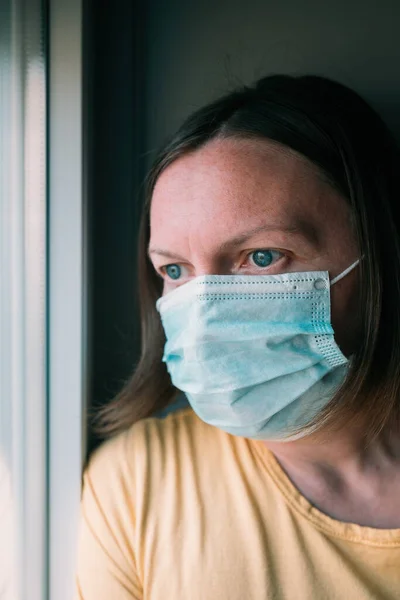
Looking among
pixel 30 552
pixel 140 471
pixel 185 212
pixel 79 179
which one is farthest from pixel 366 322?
pixel 30 552

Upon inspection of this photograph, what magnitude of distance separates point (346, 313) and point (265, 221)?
0.24 metres

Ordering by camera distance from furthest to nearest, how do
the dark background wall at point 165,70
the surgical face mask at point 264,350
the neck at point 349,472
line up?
the dark background wall at point 165,70 < the neck at point 349,472 < the surgical face mask at point 264,350

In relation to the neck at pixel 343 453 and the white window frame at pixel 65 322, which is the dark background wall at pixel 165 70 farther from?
the neck at pixel 343 453

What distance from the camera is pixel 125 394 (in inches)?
55.4

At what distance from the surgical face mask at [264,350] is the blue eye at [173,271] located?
15cm

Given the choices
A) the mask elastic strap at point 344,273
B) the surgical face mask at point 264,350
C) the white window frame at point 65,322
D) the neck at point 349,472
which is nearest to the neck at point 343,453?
the neck at point 349,472

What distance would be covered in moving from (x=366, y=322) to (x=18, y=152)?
0.79 meters

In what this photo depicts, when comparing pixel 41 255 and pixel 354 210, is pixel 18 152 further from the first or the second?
pixel 354 210

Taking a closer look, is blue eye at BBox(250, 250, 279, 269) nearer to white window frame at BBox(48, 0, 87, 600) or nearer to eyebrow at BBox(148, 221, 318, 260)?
eyebrow at BBox(148, 221, 318, 260)

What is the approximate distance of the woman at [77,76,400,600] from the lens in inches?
43.0

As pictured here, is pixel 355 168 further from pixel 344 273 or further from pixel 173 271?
pixel 173 271

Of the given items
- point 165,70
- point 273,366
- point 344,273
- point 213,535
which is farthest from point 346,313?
point 165,70

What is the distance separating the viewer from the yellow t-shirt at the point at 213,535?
43.6 inches

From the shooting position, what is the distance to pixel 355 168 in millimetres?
1150
